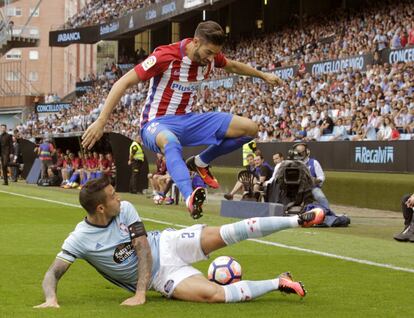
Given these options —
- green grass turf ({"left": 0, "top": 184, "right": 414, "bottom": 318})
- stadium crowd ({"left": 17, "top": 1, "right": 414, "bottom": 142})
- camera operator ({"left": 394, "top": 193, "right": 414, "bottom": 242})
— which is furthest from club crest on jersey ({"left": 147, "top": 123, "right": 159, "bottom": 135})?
stadium crowd ({"left": 17, "top": 1, "right": 414, "bottom": 142})

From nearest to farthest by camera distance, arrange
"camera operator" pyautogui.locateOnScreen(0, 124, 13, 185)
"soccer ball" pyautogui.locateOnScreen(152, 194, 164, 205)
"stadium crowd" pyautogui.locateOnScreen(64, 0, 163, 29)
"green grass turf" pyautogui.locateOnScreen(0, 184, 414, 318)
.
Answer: "green grass turf" pyautogui.locateOnScreen(0, 184, 414, 318) < "soccer ball" pyautogui.locateOnScreen(152, 194, 164, 205) < "camera operator" pyautogui.locateOnScreen(0, 124, 13, 185) < "stadium crowd" pyautogui.locateOnScreen(64, 0, 163, 29)

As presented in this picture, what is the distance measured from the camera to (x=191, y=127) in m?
8.95

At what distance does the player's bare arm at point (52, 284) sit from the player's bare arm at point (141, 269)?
1.80 feet

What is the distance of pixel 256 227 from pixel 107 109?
1969 mm

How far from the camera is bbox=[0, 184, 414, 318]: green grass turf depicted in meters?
7.15

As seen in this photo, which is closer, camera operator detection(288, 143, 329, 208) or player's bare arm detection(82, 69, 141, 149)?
player's bare arm detection(82, 69, 141, 149)

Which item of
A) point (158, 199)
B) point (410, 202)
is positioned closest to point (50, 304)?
point (410, 202)

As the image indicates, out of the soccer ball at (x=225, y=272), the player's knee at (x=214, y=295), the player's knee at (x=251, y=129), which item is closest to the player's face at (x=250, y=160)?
the player's knee at (x=251, y=129)

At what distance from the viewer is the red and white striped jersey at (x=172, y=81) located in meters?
8.88

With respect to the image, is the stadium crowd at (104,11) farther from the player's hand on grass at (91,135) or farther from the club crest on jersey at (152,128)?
the player's hand on grass at (91,135)

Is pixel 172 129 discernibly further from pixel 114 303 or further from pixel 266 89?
pixel 266 89

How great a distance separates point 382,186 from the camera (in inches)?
825

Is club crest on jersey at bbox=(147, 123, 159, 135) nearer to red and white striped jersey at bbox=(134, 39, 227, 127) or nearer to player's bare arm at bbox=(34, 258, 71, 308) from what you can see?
red and white striped jersey at bbox=(134, 39, 227, 127)

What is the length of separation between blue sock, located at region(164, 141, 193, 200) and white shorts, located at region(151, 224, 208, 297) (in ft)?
3.45
